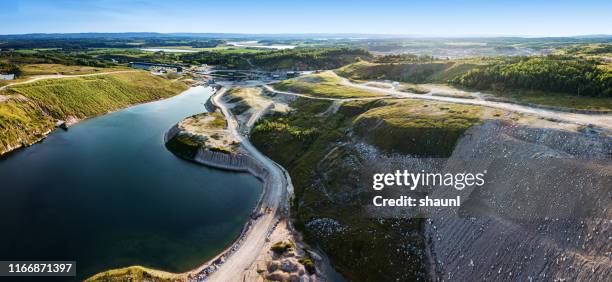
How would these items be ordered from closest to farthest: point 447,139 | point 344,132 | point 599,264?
point 599,264 → point 447,139 → point 344,132

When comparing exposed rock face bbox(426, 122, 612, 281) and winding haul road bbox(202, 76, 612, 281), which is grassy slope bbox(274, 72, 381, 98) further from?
exposed rock face bbox(426, 122, 612, 281)

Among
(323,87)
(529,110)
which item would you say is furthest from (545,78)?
(323,87)

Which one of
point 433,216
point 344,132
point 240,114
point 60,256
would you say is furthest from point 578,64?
point 60,256

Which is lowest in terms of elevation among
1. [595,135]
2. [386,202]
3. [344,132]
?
[386,202]

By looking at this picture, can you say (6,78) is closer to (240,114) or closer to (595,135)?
(240,114)

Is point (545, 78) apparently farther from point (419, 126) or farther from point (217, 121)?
point (217, 121)

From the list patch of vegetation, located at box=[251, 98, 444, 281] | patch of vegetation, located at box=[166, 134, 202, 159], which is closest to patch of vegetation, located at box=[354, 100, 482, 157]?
patch of vegetation, located at box=[251, 98, 444, 281]
